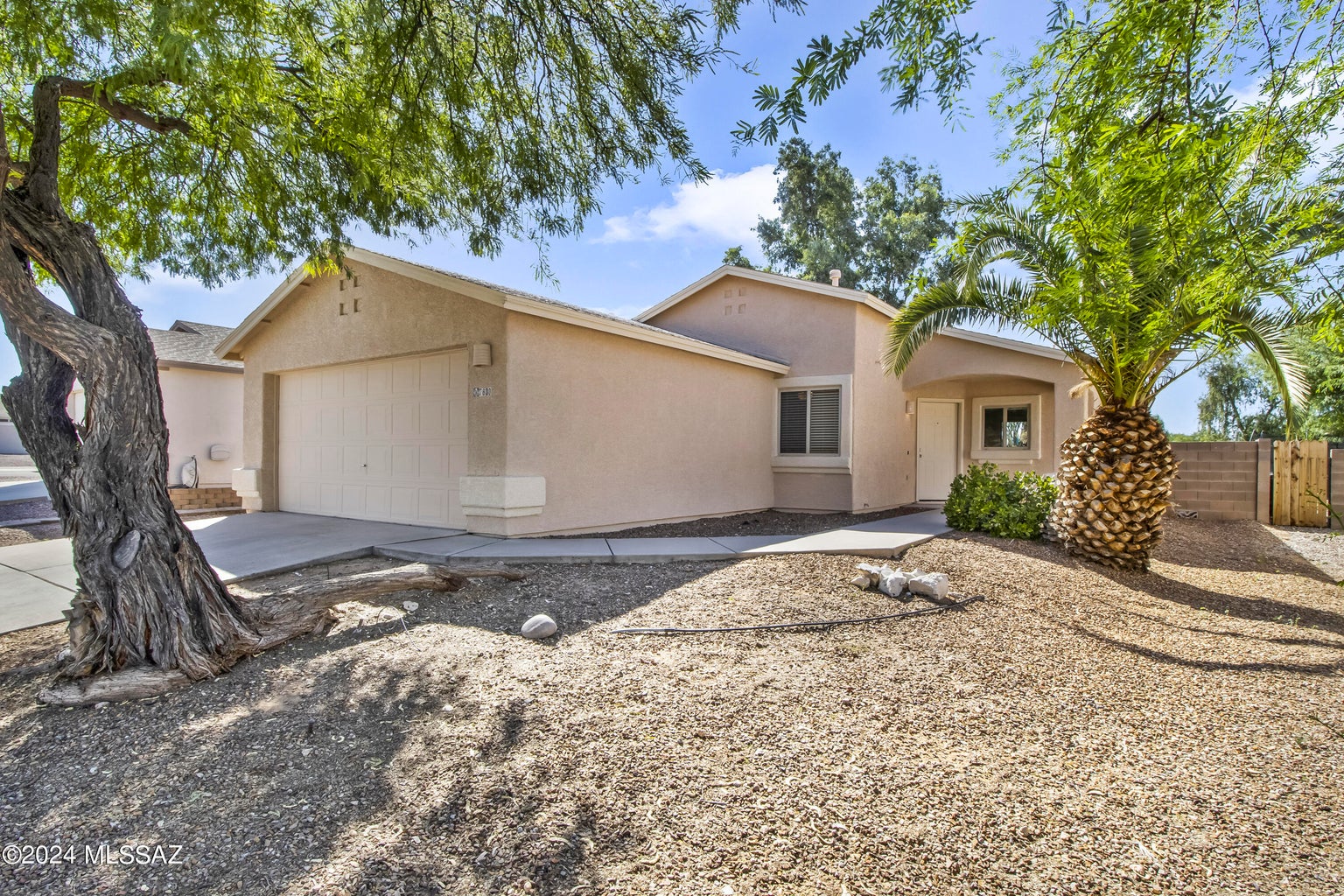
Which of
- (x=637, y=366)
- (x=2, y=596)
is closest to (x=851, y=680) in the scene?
(x=637, y=366)

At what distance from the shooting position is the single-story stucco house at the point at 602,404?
747 centimetres

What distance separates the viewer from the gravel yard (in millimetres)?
2168

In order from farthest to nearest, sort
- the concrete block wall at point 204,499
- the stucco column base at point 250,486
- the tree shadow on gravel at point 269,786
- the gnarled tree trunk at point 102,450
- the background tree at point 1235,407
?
the background tree at point 1235,407 → the concrete block wall at point 204,499 → the stucco column base at point 250,486 → the gnarled tree trunk at point 102,450 → the tree shadow on gravel at point 269,786

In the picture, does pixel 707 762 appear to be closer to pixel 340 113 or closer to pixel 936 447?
pixel 340 113

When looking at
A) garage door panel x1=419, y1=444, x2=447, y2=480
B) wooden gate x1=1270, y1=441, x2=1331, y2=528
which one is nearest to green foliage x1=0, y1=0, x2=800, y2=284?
garage door panel x1=419, y1=444, x2=447, y2=480

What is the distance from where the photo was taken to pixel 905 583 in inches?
213

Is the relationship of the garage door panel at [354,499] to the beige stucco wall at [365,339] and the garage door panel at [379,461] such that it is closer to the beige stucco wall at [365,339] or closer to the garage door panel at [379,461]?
the garage door panel at [379,461]

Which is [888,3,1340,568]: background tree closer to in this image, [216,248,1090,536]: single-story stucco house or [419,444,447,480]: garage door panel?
[216,248,1090,536]: single-story stucco house

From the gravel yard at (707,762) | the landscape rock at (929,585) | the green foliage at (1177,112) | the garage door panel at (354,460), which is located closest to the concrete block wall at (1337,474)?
the gravel yard at (707,762)

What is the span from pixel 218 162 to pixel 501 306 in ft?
9.52

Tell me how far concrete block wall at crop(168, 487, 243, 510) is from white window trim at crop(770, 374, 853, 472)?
33.7ft

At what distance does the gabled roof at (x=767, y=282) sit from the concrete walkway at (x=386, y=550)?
4.32 meters

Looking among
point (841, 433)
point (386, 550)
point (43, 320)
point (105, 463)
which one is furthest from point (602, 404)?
point (43, 320)

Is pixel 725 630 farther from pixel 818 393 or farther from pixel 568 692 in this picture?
pixel 818 393
